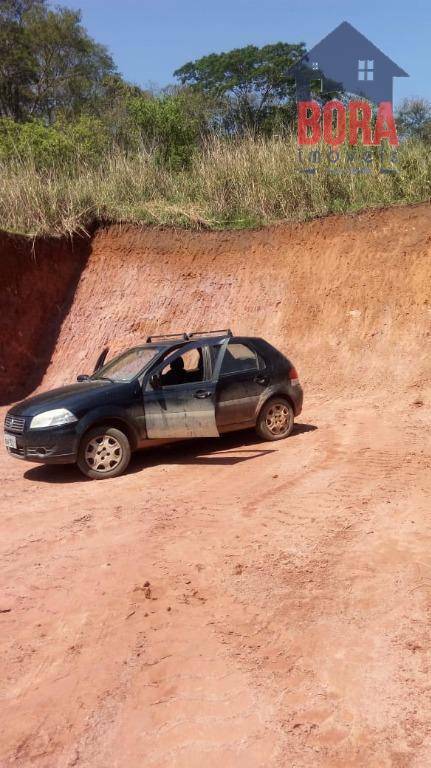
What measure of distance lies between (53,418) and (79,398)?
0.39m

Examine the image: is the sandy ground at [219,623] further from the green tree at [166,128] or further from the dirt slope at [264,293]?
the green tree at [166,128]

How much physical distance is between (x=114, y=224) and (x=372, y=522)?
501 inches

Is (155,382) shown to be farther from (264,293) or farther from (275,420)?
(264,293)

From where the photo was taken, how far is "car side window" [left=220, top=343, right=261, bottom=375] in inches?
360

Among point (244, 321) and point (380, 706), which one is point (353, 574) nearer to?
point (380, 706)

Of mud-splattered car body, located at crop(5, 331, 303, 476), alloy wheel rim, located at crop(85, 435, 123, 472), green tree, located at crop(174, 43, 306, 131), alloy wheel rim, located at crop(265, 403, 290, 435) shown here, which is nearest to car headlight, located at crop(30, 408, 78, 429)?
mud-splattered car body, located at crop(5, 331, 303, 476)

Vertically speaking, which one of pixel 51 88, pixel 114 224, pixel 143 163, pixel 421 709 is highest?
pixel 51 88

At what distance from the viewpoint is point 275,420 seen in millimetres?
9570

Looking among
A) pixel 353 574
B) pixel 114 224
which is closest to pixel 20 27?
pixel 114 224

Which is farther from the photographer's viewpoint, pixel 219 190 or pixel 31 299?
pixel 219 190

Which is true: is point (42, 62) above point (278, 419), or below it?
above

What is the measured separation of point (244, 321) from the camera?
1514 centimetres

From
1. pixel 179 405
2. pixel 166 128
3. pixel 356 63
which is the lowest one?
pixel 179 405

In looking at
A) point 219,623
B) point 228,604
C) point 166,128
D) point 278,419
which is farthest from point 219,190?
point 219,623
